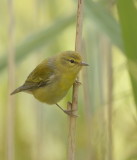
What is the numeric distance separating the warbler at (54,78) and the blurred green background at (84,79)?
0.30 feet

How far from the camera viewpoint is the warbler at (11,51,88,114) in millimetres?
1864

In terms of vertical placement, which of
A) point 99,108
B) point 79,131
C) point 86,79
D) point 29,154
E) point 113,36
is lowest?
point 29,154

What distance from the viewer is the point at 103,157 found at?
171 centimetres

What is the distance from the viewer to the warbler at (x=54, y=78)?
1.86m

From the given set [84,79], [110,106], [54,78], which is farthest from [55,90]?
[110,106]

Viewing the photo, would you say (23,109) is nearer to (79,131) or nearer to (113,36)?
(79,131)

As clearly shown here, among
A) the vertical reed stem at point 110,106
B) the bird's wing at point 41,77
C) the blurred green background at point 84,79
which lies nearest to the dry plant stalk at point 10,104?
the blurred green background at point 84,79

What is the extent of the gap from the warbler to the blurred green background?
0.30 ft

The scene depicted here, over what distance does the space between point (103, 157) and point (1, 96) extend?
3.92 ft

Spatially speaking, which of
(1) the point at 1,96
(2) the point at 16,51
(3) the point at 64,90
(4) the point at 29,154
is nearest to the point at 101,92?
(3) the point at 64,90

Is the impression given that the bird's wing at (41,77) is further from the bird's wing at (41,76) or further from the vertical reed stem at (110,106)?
the vertical reed stem at (110,106)

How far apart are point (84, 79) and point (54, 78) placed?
18 cm

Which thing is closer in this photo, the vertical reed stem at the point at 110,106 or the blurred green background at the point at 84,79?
the blurred green background at the point at 84,79

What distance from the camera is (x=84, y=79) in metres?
1.92
